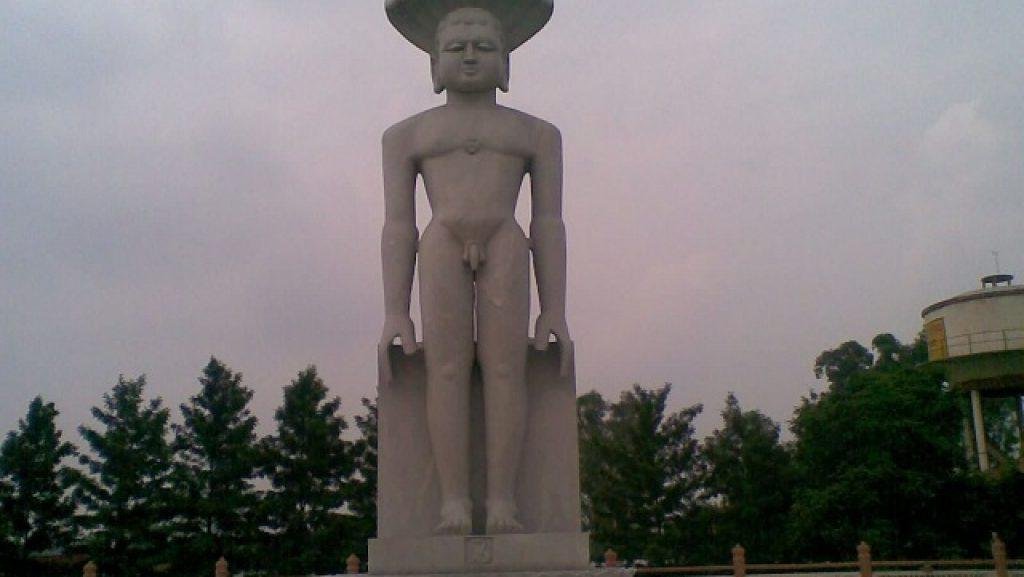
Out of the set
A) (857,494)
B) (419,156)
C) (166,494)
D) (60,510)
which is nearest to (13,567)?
(60,510)

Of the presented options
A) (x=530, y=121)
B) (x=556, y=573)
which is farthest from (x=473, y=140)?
(x=556, y=573)

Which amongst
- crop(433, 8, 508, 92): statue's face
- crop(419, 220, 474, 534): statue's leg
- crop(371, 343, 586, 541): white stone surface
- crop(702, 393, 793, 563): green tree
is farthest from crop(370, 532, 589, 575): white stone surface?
crop(702, 393, 793, 563): green tree

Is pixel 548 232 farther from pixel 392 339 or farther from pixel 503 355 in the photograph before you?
pixel 392 339

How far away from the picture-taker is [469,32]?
623 centimetres

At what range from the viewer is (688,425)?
25516 mm

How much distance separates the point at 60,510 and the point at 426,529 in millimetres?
20387

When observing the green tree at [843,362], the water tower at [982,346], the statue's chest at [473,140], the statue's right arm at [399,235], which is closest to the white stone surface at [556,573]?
the statue's right arm at [399,235]

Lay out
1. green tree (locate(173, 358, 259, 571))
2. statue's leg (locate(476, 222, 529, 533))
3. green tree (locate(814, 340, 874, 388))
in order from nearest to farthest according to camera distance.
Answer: statue's leg (locate(476, 222, 529, 533)) → green tree (locate(173, 358, 259, 571)) → green tree (locate(814, 340, 874, 388))

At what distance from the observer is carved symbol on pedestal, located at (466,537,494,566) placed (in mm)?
5430

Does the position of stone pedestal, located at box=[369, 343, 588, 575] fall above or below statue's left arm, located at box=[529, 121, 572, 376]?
below

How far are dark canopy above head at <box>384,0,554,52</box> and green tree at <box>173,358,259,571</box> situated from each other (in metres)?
18.2

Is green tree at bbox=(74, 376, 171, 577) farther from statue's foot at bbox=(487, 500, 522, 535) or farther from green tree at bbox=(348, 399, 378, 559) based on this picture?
statue's foot at bbox=(487, 500, 522, 535)

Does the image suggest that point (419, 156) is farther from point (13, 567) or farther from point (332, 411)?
point (13, 567)

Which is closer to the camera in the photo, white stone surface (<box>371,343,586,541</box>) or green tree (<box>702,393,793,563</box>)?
white stone surface (<box>371,343,586,541</box>)
